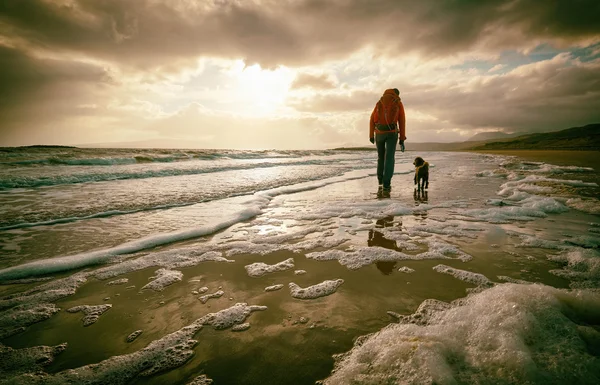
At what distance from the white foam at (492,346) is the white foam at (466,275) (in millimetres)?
401

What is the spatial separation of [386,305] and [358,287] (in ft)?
1.17

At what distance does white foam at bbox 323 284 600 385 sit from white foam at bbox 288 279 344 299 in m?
0.68

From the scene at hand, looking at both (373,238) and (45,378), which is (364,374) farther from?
(373,238)

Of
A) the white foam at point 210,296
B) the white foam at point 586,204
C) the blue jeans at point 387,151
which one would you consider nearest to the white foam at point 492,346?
the white foam at point 210,296

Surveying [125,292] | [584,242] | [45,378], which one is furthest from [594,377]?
[125,292]

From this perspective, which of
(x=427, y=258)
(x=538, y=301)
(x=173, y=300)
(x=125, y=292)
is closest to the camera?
(x=538, y=301)

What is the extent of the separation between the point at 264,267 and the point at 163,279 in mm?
1102

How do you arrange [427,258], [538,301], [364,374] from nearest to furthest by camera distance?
[364,374]
[538,301]
[427,258]

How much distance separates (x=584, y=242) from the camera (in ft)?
10.8

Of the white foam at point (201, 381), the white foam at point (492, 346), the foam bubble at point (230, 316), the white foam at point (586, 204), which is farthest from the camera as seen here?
the white foam at point (586, 204)

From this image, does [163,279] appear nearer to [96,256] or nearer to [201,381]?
[96,256]

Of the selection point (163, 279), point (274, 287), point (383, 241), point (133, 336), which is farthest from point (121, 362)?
point (383, 241)

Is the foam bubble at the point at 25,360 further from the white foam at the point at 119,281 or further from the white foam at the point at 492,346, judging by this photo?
the white foam at the point at 492,346

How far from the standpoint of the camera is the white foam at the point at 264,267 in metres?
2.94
